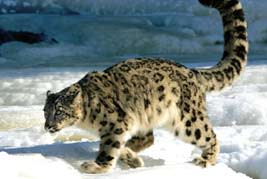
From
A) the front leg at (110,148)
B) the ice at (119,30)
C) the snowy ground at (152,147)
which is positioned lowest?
the ice at (119,30)

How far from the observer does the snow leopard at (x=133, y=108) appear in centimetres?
530

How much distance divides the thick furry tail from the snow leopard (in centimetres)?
21

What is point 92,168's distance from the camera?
16.8 feet

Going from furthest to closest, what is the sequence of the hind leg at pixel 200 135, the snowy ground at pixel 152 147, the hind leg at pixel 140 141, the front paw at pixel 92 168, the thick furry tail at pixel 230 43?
the thick furry tail at pixel 230 43, the hind leg at pixel 140 141, the hind leg at pixel 200 135, the front paw at pixel 92 168, the snowy ground at pixel 152 147

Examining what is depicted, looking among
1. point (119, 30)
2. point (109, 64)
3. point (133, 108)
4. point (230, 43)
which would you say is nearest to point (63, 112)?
point (133, 108)

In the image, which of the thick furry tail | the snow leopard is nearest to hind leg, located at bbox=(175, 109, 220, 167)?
the snow leopard

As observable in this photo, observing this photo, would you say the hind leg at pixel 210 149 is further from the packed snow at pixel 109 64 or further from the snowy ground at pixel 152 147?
the packed snow at pixel 109 64

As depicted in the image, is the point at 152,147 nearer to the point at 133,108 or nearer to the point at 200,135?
the point at 200,135

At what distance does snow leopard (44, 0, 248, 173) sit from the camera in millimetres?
5301

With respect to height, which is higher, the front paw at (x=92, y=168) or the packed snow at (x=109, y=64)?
the front paw at (x=92, y=168)

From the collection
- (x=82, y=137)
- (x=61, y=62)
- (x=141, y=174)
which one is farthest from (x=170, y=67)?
(x=61, y=62)

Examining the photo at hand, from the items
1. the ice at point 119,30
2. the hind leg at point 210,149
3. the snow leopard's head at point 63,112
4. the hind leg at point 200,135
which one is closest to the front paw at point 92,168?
the snow leopard's head at point 63,112

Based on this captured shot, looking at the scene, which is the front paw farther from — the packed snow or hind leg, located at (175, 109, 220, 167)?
hind leg, located at (175, 109, 220, 167)

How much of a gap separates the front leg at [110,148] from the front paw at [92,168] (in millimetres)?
20
